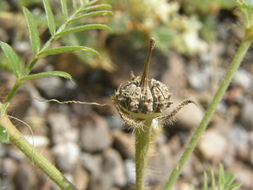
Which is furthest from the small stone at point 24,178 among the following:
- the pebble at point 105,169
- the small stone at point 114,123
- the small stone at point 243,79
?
the small stone at point 243,79

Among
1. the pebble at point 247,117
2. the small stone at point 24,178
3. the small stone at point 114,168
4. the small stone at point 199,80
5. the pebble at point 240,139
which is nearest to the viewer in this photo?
the small stone at point 24,178

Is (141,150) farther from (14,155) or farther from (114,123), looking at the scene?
(114,123)

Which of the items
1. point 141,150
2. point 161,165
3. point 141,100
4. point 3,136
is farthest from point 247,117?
point 3,136

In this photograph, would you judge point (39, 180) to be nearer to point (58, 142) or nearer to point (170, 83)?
point (58, 142)

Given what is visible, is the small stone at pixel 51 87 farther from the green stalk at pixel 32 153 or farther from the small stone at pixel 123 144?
the green stalk at pixel 32 153

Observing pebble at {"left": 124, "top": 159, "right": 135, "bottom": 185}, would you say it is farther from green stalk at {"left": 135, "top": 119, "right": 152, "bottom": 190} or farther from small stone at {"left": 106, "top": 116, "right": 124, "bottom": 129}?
green stalk at {"left": 135, "top": 119, "right": 152, "bottom": 190}

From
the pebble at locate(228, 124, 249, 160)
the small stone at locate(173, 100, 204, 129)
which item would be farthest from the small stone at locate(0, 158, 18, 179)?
the pebble at locate(228, 124, 249, 160)

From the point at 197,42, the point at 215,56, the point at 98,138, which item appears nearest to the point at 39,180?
the point at 98,138
